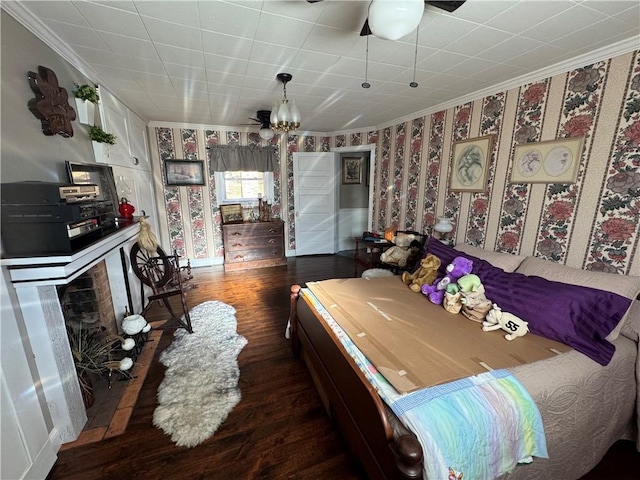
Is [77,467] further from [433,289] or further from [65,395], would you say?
[433,289]

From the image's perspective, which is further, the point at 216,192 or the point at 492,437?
the point at 216,192

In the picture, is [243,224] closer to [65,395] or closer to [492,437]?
[65,395]

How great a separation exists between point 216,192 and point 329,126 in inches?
87.3

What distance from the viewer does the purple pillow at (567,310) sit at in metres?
1.51

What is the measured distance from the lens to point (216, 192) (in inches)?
181

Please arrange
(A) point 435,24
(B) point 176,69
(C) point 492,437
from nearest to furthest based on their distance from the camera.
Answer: (C) point 492,437, (A) point 435,24, (B) point 176,69

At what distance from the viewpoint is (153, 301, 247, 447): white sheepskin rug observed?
1672 millimetres

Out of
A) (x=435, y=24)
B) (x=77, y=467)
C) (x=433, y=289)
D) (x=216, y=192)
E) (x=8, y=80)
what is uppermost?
(x=435, y=24)

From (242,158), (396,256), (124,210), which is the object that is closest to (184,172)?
(242,158)

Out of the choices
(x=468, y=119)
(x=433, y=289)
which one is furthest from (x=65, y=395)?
(x=468, y=119)

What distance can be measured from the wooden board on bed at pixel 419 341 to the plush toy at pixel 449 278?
0.08 metres

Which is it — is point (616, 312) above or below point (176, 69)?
below

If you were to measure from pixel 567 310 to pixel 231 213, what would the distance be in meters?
4.41

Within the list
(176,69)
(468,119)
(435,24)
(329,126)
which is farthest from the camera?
(329,126)
